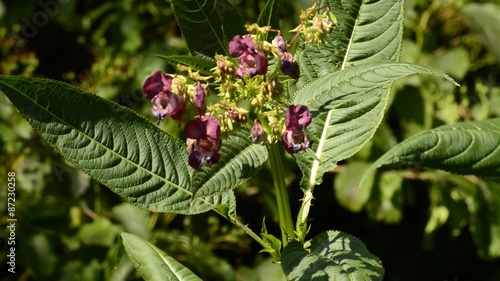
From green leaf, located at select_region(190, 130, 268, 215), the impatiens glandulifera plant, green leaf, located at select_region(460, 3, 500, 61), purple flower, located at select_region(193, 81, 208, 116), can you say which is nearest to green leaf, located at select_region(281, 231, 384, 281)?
the impatiens glandulifera plant

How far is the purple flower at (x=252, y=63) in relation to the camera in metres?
0.92

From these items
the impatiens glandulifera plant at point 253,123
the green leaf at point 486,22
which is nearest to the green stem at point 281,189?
the impatiens glandulifera plant at point 253,123

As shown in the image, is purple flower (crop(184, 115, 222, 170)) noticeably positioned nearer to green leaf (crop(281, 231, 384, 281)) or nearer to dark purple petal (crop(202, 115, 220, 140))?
dark purple petal (crop(202, 115, 220, 140))

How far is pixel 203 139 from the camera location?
35.9 inches

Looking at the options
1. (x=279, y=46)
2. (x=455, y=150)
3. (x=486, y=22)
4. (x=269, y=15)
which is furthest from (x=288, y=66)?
(x=486, y=22)

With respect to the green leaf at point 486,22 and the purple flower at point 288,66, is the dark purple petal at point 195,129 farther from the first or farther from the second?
the green leaf at point 486,22

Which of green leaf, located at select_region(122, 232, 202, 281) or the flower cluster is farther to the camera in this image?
green leaf, located at select_region(122, 232, 202, 281)

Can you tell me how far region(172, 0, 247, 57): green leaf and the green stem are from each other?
16 cm

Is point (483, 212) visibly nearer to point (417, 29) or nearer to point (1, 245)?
point (417, 29)

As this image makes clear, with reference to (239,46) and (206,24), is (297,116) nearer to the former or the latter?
(239,46)

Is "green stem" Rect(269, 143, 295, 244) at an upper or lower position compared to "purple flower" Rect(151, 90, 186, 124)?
lower

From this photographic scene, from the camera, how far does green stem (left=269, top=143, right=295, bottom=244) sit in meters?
1.01

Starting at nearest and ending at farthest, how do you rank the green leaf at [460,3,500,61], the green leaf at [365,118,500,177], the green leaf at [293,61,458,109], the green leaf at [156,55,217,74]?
the green leaf at [293,61,458,109] < the green leaf at [156,55,217,74] < the green leaf at [365,118,500,177] < the green leaf at [460,3,500,61]

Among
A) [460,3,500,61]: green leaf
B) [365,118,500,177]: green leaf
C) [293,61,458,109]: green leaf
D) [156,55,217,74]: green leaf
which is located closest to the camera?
[293,61,458,109]: green leaf
